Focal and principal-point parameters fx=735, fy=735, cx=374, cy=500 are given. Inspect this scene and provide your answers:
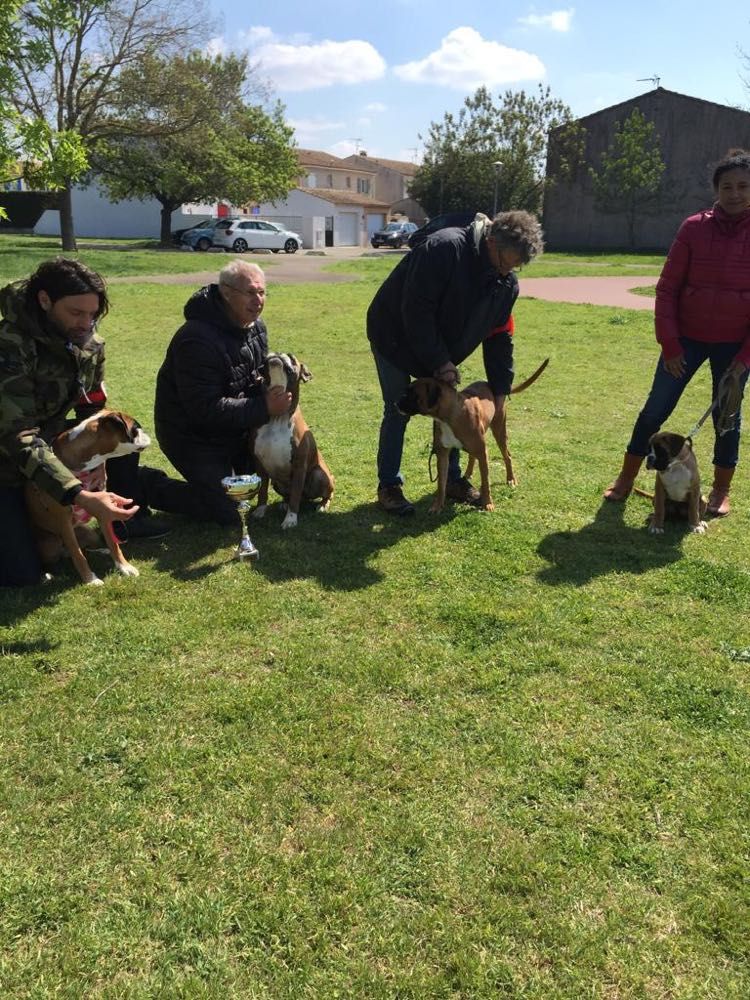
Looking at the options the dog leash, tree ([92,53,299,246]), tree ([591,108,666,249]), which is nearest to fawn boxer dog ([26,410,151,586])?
the dog leash

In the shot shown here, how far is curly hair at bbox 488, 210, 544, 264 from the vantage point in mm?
4109

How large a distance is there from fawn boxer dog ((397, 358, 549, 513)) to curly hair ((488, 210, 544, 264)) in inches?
34.7

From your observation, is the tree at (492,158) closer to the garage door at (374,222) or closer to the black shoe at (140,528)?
the garage door at (374,222)

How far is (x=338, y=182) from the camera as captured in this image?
7088cm

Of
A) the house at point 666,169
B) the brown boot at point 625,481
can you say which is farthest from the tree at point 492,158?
the brown boot at point 625,481

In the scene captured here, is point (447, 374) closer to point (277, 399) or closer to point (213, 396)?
point (277, 399)

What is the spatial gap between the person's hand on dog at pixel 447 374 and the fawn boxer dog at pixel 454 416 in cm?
3

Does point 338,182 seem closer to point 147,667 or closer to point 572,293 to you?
point 572,293

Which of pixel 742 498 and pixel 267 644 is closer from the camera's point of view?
pixel 267 644

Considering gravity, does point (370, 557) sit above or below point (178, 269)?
below

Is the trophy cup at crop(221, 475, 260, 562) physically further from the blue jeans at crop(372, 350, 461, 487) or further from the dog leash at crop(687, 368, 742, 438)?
the dog leash at crop(687, 368, 742, 438)

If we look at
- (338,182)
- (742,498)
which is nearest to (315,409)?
(742,498)

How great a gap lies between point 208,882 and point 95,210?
180ft

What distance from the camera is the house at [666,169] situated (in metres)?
39.9
